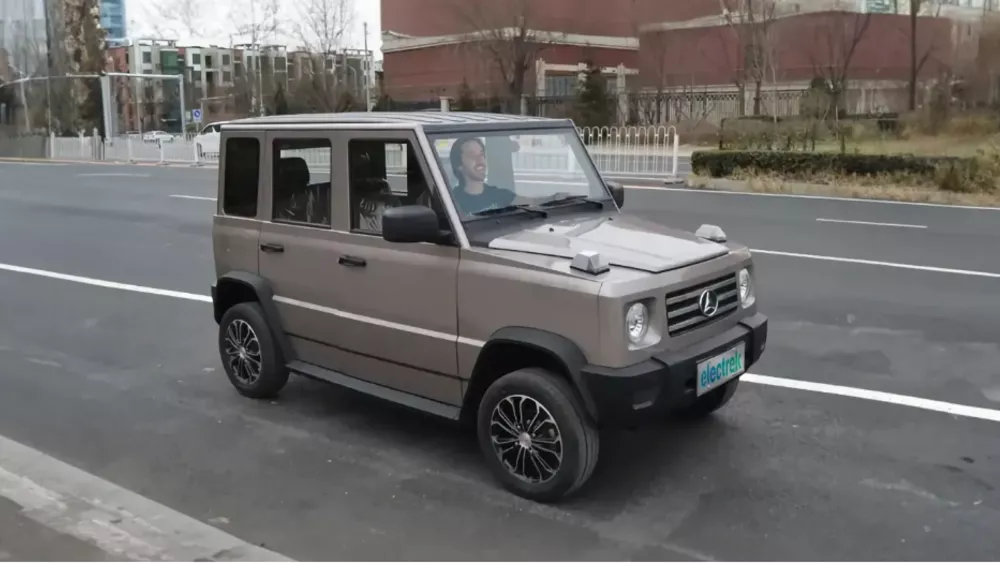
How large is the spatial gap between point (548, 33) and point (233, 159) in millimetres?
40743

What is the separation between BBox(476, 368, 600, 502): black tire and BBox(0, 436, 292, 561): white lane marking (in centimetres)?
122

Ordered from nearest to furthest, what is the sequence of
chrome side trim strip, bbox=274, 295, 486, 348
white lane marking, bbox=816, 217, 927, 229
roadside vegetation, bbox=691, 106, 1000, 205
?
chrome side trim strip, bbox=274, 295, 486, 348, white lane marking, bbox=816, 217, 927, 229, roadside vegetation, bbox=691, 106, 1000, 205

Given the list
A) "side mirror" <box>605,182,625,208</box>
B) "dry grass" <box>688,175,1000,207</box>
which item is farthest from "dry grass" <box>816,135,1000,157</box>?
"side mirror" <box>605,182,625,208</box>

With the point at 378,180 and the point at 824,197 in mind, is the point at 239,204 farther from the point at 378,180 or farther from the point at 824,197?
the point at 824,197

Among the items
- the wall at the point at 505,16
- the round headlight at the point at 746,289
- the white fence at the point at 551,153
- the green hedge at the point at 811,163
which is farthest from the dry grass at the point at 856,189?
the wall at the point at 505,16

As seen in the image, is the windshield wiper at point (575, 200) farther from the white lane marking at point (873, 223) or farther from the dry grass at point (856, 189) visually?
the dry grass at point (856, 189)

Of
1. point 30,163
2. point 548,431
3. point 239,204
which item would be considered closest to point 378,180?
point 239,204

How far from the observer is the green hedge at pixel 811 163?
19.5 meters

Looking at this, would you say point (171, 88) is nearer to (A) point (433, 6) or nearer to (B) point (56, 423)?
(A) point (433, 6)

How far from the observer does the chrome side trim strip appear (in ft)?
15.7

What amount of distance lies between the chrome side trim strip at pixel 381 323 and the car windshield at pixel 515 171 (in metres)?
0.64

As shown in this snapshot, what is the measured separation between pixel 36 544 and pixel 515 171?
3.08 metres

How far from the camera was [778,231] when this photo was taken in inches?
550

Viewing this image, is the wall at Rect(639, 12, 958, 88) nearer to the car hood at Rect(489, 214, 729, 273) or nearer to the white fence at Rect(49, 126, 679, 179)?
the white fence at Rect(49, 126, 679, 179)
